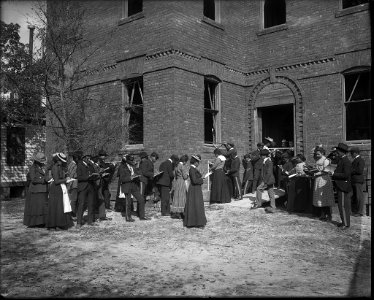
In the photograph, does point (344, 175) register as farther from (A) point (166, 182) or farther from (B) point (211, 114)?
(B) point (211, 114)

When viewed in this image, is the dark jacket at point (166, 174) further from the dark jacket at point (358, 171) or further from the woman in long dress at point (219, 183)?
the dark jacket at point (358, 171)

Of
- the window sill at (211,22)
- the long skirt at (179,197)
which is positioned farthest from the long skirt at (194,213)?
the window sill at (211,22)

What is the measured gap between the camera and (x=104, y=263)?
6.24 metres

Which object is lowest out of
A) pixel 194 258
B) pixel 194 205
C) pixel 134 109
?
pixel 194 258

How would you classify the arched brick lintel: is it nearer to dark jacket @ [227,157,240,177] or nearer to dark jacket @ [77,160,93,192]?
dark jacket @ [227,157,240,177]

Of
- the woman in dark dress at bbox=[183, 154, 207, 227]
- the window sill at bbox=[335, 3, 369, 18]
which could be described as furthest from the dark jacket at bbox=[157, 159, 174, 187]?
the window sill at bbox=[335, 3, 369, 18]

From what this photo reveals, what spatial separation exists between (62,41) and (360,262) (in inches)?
364

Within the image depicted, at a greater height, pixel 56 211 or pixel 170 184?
pixel 170 184

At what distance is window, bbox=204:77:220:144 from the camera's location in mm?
13047

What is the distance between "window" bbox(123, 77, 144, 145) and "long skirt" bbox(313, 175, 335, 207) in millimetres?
5724

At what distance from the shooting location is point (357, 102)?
12.1 meters

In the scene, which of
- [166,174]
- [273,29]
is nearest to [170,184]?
[166,174]

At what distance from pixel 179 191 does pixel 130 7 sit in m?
6.66

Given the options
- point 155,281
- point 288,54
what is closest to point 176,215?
point 155,281
